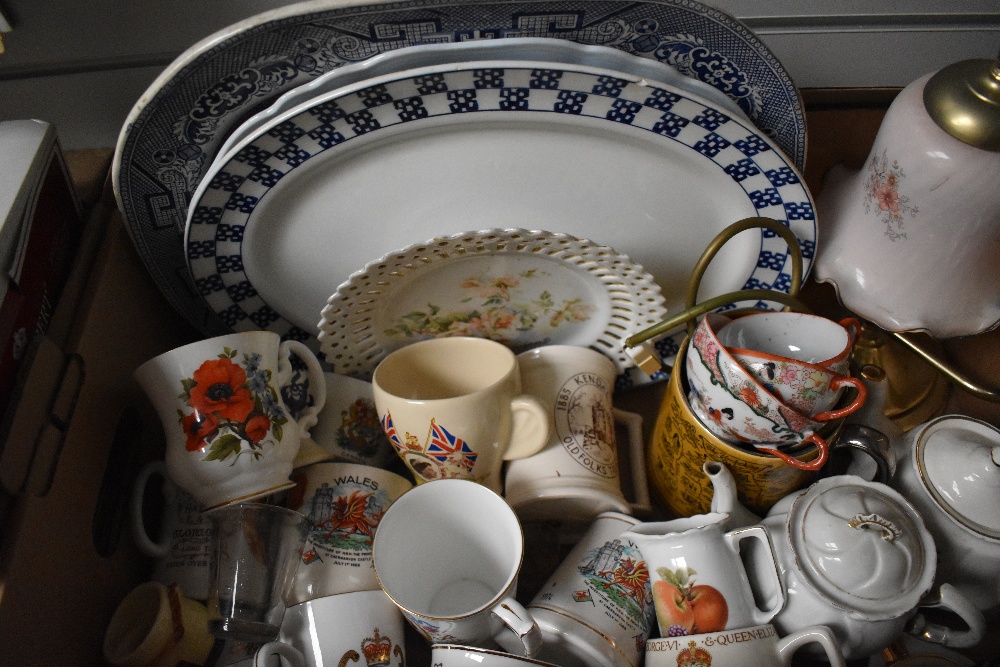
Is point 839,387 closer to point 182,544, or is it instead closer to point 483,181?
point 483,181

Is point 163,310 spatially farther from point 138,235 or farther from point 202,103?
point 202,103

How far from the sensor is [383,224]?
60 centimetres

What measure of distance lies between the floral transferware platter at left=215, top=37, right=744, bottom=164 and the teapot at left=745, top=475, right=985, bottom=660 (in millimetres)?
324

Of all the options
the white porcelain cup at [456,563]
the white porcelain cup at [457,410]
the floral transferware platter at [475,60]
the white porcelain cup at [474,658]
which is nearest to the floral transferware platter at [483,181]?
the floral transferware platter at [475,60]

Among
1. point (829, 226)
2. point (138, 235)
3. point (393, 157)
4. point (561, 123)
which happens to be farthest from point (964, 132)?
point (138, 235)

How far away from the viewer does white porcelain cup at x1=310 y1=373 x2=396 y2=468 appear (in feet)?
2.19

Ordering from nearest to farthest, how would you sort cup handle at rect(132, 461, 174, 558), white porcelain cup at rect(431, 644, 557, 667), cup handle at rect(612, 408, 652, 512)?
white porcelain cup at rect(431, 644, 557, 667) → cup handle at rect(132, 461, 174, 558) → cup handle at rect(612, 408, 652, 512)

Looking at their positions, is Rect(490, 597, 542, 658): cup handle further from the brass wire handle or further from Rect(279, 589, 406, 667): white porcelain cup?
the brass wire handle

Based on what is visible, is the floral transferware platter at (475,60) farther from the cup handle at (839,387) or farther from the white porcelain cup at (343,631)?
the white porcelain cup at (343,631)

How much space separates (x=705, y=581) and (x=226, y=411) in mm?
421

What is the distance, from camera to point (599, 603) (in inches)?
22.0

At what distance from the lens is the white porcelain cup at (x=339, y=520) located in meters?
0.57

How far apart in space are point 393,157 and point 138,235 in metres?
0.25

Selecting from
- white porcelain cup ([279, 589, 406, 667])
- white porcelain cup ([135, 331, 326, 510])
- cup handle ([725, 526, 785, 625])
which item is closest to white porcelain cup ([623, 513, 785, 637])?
cup handle ([725, 526, 785, 625])
